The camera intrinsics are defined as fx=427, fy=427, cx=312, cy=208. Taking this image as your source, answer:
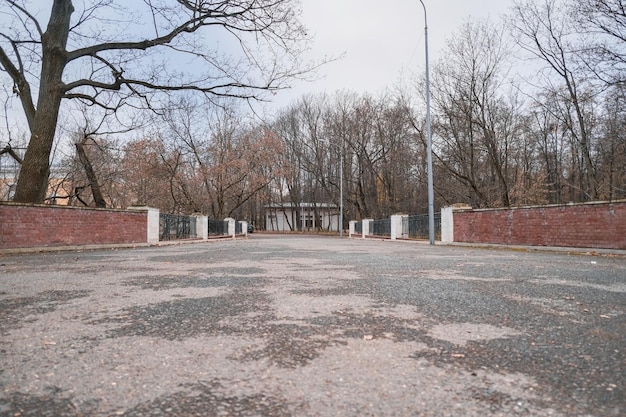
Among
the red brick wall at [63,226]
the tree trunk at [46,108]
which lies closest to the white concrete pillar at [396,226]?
the red brick wall at [63,226]

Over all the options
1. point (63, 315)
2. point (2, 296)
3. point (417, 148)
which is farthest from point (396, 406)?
point (417, 148)

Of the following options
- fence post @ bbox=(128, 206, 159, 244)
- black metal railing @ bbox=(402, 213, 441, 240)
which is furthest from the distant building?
fence post @ bbox=(128, 206, 159, 244)

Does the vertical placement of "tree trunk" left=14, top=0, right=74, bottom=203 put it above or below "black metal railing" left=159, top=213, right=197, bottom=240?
above

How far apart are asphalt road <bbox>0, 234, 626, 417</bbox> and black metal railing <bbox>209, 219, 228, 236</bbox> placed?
25.8 m

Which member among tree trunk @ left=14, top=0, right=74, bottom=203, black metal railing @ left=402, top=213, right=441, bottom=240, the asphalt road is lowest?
the asphalt road

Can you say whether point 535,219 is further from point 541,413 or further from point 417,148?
point 417,148

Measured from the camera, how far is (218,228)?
33156mm

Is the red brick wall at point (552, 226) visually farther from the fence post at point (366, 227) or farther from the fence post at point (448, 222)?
the fence post at point (366, 227)

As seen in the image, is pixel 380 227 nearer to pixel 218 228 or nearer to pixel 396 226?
pixel 396 226

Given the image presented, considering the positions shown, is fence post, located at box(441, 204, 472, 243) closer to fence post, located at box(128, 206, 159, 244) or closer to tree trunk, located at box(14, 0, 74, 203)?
fence post, located at box(128, 206, 159, 244)

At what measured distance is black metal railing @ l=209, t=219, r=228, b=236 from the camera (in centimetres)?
3115

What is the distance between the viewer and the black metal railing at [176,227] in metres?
22.9

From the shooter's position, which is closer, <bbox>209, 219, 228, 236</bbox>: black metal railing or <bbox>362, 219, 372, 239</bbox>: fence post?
<bbox>209, 219, 228, 236</bbox>: black metal railing

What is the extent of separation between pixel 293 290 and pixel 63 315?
8.37 ft
